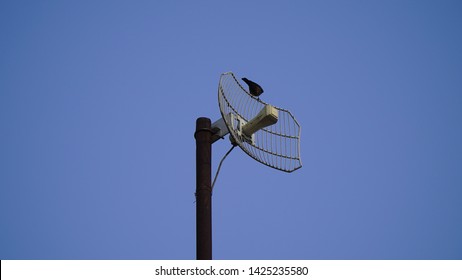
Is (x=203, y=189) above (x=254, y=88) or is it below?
below

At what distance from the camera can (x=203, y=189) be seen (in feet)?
15.4

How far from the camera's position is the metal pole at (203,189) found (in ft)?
14.5

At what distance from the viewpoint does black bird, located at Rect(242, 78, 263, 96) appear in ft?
19.7

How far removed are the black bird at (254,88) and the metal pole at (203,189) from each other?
1.08 m

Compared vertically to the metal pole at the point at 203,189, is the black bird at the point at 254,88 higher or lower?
higher

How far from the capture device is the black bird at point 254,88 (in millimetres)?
5996

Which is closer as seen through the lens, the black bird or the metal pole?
the metal pole

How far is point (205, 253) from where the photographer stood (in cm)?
439

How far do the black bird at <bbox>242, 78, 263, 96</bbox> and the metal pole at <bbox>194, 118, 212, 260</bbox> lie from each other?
1082 mm

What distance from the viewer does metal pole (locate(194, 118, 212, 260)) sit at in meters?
4.42

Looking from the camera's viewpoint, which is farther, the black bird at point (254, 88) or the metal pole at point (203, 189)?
the black bird at point (254, 88)

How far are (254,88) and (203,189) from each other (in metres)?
1.81

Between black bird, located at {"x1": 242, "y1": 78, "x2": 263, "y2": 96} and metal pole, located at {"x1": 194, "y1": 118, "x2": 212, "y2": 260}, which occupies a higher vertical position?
black bird, located at {"x1": 242, "y1": 78, "x2": 263, "y2": 96}
